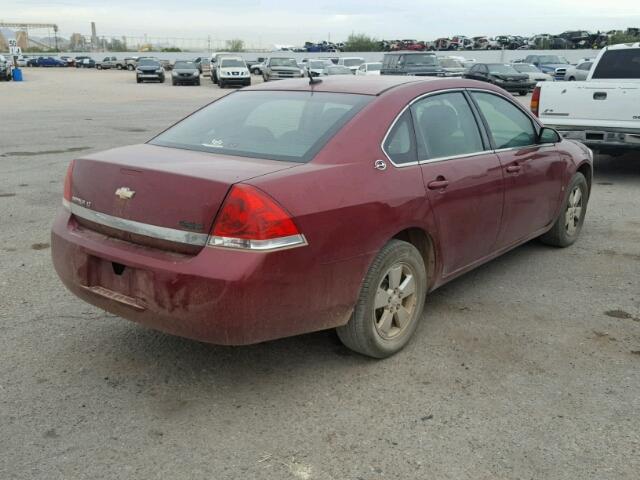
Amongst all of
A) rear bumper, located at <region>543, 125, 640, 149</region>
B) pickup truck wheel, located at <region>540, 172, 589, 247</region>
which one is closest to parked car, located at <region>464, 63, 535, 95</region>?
rear bumper, located at <region>543, 125, 640, 149</region>

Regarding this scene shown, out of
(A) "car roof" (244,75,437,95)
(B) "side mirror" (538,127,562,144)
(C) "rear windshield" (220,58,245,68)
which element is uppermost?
(A) "car roof" (244,75,437,95)

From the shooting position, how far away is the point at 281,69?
3456 centimetres

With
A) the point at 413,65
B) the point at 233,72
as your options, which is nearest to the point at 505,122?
the point at 413,65

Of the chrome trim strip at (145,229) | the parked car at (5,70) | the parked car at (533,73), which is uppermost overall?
the chrome trim strip at (145,229)

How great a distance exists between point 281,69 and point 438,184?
32002 mm

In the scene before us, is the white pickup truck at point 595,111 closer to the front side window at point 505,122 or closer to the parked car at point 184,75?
the front side window at point 505,122

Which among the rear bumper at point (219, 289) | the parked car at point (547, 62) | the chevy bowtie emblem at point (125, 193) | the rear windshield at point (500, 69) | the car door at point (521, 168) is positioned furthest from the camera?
the parked car at point (547, 62)

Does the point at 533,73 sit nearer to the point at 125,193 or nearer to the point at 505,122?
the point at 505,122

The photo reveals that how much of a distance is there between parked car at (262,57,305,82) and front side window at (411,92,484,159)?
100 feet

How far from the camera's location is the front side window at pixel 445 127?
402cm

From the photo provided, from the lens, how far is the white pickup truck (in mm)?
8641

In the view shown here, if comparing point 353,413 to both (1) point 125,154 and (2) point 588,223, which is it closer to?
(1) point 125,154

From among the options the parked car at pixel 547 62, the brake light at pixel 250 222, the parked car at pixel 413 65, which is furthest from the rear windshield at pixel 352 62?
the brake light at pixel 250 222

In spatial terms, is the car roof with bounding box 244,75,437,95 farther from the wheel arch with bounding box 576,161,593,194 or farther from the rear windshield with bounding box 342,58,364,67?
the rear windshield with bounding box 342,58,364,67
